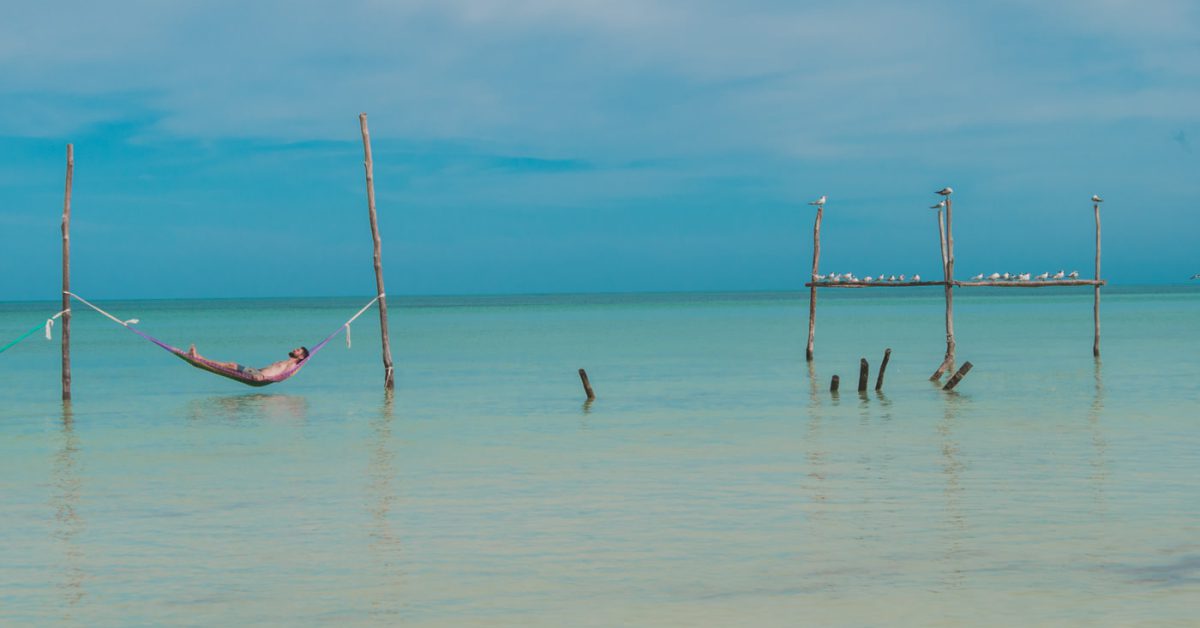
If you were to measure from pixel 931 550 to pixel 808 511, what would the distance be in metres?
1.65

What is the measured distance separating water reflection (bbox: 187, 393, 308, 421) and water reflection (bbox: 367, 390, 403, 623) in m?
2.68

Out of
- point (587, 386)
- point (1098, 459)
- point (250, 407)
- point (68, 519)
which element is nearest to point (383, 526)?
point (68, 519)

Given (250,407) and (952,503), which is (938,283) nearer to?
(250,407)

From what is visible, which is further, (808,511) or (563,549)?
(808,511)

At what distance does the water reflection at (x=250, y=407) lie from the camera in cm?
1886

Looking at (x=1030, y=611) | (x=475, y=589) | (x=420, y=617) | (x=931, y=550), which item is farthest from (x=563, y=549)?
(x=1030, y=611)

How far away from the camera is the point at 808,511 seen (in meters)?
10.4

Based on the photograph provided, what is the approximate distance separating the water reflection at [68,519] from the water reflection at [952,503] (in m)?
5.64

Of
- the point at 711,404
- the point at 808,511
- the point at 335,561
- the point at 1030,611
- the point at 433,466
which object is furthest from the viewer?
the point at 711,404

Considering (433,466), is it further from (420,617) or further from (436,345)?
(436,345)

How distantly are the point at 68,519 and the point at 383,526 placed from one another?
9.15ft

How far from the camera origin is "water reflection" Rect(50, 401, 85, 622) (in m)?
8.05

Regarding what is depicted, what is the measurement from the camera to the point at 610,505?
10.8 meters

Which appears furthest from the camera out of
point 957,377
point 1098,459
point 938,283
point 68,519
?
point 938,283
